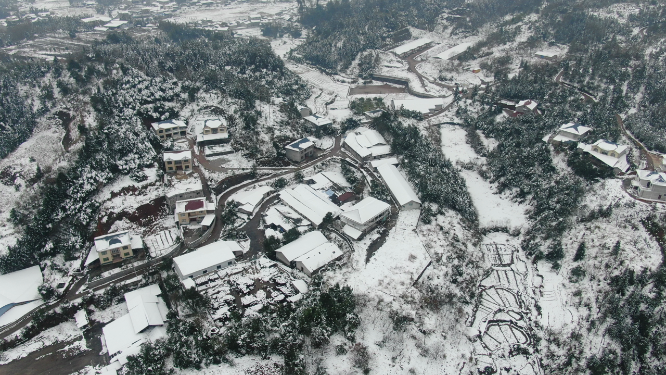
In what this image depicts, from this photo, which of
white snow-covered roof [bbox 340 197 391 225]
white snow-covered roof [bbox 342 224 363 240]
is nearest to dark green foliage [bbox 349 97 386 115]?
white snow-covered roof [bbox 340 197 391 225]

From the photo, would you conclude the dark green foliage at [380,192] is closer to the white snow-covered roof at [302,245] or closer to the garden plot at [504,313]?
the white snow-covered roof at [302,245]

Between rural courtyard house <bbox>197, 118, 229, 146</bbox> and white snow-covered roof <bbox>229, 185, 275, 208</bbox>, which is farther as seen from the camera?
rural courtyard house <bbox>197, 118, 229, 146</bbox>

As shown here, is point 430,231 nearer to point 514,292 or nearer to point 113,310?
point 514,292

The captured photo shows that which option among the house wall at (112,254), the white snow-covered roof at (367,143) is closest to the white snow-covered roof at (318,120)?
the white snow-covered roof at (367,143)

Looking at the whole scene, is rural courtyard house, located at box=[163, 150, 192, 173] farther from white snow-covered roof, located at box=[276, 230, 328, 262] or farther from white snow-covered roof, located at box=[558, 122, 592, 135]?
white snow-covered roof, located at box=[558, 122, 592, 135]

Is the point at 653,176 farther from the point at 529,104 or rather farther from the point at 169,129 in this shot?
the point at 169,129

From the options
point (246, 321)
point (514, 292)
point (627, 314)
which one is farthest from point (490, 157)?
point (246, 321)
